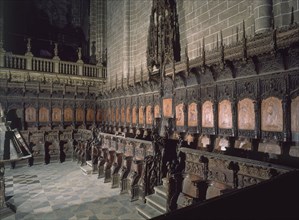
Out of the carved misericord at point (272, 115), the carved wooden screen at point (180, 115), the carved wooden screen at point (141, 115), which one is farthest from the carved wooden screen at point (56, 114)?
the carved misericord at point (272, 115)

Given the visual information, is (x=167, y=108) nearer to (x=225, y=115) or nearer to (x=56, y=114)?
(x=225, y=115)

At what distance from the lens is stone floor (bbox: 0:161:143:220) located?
511cm

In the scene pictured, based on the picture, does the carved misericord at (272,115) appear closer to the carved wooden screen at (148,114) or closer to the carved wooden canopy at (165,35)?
the carved wooden canopy at (165,35)

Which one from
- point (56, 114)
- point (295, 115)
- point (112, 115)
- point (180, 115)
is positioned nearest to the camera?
point (295, 115)

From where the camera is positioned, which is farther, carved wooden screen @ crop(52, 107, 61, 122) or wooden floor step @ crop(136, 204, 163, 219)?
carved wooden screen @ crop(52, 107, 61, 122)

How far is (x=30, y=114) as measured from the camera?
1300 centimetres

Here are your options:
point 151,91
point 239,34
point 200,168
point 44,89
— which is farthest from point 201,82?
point 44,89

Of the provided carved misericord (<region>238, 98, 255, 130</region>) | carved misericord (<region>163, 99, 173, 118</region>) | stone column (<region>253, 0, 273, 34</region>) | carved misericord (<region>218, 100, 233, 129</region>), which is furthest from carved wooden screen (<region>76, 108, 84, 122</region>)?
stone column (<region>253, 0, 273, 34</region>)

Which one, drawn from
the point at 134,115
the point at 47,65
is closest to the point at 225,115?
the point at 134,115

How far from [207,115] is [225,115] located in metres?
0.80

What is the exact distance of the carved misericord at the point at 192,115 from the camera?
859cm

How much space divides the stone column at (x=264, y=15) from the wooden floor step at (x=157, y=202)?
5.71 metres

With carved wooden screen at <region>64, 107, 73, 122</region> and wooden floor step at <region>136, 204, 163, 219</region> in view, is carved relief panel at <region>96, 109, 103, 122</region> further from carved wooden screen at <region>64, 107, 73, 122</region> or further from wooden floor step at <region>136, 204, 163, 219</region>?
wooden floor step at <region>136, 204, 163, 219</region>

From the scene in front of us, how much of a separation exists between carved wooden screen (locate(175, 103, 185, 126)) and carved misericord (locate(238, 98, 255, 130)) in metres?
2.64
